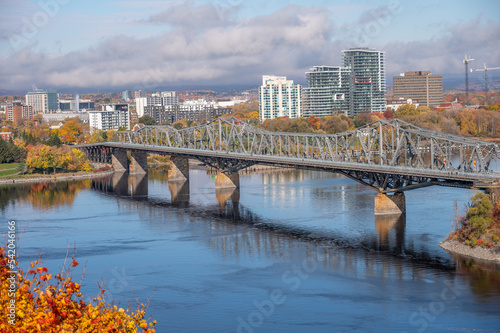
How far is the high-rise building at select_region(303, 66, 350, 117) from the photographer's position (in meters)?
162

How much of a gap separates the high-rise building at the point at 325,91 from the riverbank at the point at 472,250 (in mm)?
124458

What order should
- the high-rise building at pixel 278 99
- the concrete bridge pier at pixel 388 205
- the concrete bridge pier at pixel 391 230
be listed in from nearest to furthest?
the concrete bridge pier at pixel 391 230 → the concrete bridge pier at pixel 388 205 → the high-rise building at pixel 278 99

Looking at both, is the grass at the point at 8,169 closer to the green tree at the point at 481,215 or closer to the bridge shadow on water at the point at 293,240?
the bridge shadow on water at the point at 293,240

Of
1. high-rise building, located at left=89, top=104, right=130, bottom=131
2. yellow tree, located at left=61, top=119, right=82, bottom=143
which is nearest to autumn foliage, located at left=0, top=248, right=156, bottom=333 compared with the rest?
yellow tree, located at left=61, top=119, right=82, bottom=143

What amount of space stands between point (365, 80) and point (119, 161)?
281 ft

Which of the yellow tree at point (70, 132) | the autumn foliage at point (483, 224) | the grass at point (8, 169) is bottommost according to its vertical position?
the autumn foliage at point (483, 224)

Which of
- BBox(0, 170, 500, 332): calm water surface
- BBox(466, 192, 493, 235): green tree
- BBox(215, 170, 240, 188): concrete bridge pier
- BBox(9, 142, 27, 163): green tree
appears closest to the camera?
BBox(0, 170, 500, 332): calm water surface

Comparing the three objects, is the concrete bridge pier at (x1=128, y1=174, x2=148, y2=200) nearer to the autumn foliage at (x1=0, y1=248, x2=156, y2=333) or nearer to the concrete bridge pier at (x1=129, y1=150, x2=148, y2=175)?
the concrete bridge pier at (x1=129, y1=150, x2=148, y2=175)

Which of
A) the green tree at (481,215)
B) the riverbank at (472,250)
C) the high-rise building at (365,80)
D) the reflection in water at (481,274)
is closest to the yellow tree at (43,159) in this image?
the riverbank at (472,250)

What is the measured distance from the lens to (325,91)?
162625 millimetres

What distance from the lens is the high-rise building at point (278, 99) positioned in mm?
168750

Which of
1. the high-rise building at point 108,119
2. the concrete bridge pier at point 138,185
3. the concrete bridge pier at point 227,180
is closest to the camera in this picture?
the concrete bridge pier at point 227,180

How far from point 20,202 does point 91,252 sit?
26.5 m

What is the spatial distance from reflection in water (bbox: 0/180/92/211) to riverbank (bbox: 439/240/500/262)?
3654 cm
